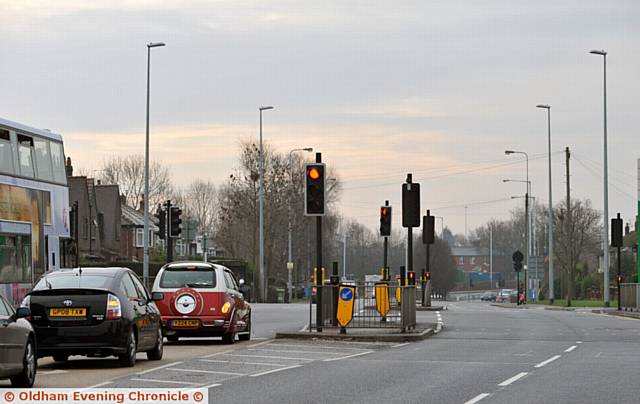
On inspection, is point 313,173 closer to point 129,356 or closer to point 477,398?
point 129,356

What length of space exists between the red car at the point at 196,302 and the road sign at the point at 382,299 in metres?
4.57

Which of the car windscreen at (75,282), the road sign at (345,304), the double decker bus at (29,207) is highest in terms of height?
the double decker bus at (29,207)

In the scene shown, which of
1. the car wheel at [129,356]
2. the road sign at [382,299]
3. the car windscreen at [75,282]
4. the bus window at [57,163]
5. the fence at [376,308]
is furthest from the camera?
the road sign at [382,299]

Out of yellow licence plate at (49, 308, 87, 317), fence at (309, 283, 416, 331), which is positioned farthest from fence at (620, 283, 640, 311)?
yellow licence plate at (49, 308, 87, 317)

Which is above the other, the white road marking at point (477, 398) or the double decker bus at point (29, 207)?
the double decker bus at point (29, 207)

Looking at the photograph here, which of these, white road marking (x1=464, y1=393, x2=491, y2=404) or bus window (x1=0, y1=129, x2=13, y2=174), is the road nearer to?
white road marking (x1=464, y1=393, x2=491, y2=404)

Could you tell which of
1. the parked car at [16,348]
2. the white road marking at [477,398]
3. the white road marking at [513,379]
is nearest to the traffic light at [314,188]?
the white road marking at [513,379]

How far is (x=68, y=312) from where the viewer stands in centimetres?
1838

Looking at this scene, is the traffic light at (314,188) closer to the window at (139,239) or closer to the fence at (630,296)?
the fence at (630,296)

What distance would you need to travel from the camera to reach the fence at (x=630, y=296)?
46.8m

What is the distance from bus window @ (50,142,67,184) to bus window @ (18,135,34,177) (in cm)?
137

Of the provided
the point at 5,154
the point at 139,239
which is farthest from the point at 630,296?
the point at 139,239

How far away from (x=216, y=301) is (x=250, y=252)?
61677 millimetres

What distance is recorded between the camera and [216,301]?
24969mm
